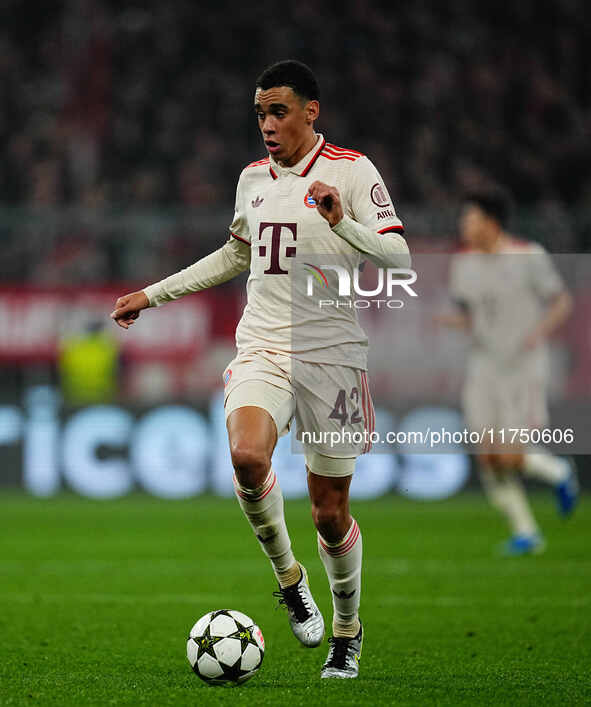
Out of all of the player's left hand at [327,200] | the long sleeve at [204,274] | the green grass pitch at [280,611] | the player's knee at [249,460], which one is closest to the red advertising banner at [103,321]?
the green grass pitch at [280,611]

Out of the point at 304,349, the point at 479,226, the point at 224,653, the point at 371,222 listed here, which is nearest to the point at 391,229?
the point at 371,222

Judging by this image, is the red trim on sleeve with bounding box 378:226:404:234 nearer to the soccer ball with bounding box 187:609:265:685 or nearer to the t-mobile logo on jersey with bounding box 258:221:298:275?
the t-mobile logo on jersey with bounding box 258:221:298:275

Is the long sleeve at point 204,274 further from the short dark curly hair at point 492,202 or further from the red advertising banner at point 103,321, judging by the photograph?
the red advertising banner at point 103,321

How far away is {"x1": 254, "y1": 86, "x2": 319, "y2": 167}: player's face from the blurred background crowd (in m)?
9.88

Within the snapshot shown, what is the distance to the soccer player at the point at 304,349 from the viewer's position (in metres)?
4.52

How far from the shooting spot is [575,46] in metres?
18.5

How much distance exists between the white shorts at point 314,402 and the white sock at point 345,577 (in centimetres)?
27

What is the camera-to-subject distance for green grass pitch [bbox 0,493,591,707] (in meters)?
4.39

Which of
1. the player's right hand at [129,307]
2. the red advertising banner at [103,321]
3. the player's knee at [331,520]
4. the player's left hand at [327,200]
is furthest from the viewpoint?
the red advertising banner at [103,321]

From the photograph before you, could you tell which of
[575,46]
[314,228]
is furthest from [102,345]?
[314,228]

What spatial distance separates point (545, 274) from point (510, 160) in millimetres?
8058

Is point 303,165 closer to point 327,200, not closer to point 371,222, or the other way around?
point 371,222

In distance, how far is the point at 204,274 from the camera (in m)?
4.98

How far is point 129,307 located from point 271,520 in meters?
0.93
